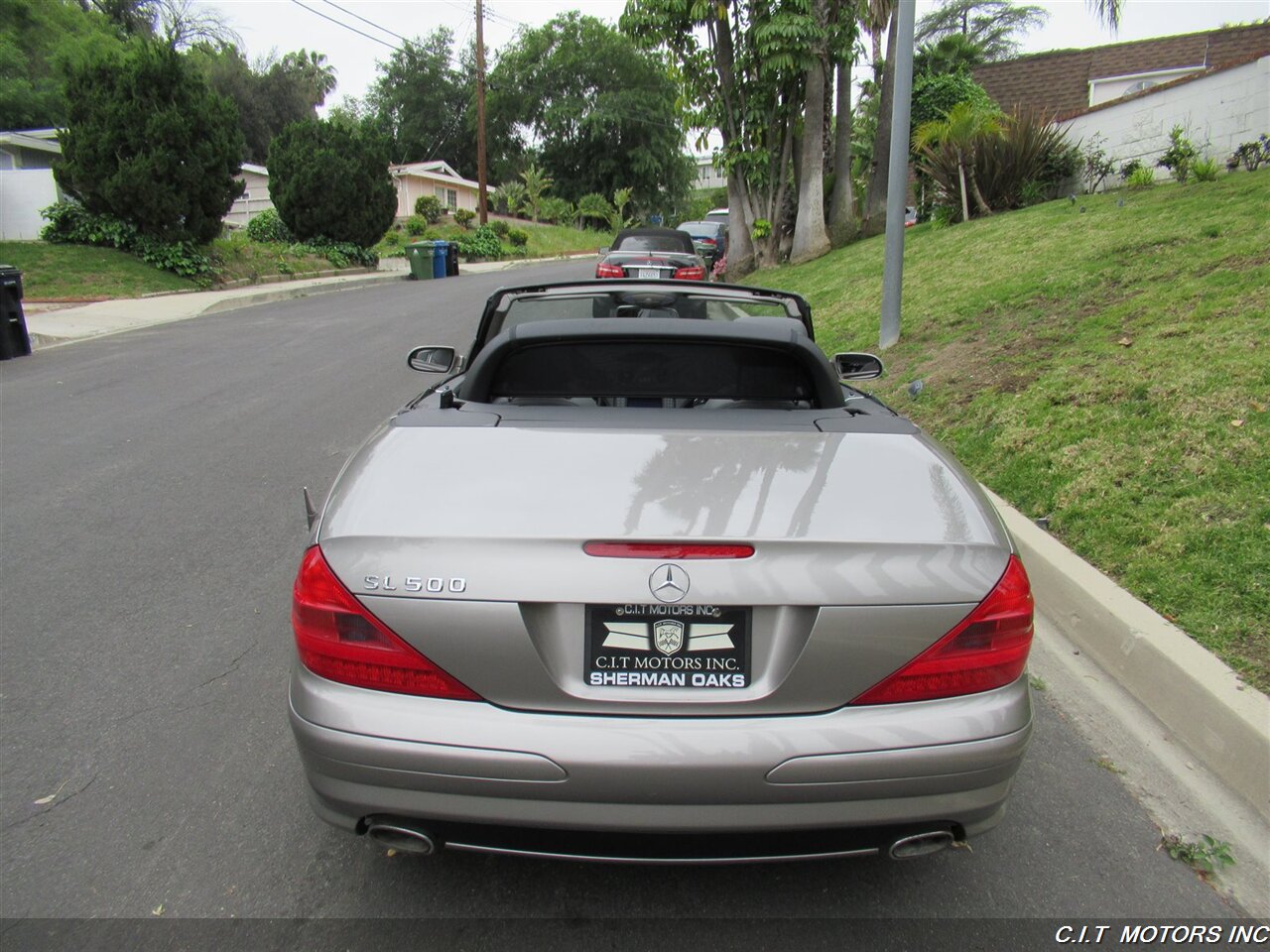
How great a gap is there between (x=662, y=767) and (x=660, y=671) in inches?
8.3

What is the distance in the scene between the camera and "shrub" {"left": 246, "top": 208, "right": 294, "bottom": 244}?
30.0m

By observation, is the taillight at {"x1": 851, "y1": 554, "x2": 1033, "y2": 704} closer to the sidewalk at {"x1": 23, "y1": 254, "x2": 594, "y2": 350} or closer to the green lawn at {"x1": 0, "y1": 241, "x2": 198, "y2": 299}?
the sidewalk at {"x1": 23, "y1": 254, "x2": 594, "y2": 350}

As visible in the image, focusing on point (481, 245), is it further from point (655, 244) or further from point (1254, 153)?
point (1254, 153)

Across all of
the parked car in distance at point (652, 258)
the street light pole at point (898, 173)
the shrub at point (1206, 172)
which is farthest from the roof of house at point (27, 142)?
the shrub at point (1206, 172)

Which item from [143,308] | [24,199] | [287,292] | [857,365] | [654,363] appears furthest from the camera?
[24,199]

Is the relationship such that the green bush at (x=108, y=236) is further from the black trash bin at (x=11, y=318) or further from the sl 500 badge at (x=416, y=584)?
the sl 500 badge at (x=416, y=584)

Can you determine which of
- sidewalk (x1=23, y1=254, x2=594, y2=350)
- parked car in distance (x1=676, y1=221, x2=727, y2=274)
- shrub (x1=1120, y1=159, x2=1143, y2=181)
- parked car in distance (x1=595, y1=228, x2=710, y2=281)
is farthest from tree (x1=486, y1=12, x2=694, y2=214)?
shrub (x1=1120, y1=159, x2=1143, y2=181)

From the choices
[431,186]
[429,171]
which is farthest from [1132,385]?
[431,186]

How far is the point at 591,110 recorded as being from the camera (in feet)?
205

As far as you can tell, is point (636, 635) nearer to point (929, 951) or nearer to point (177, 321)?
point (929, 951)

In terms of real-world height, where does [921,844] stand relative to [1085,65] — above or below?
→ below

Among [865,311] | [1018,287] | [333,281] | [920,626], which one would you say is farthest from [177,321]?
[920,626]

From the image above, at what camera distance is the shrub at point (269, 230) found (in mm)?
30047

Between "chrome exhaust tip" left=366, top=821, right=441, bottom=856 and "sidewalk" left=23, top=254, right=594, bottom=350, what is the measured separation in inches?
557
